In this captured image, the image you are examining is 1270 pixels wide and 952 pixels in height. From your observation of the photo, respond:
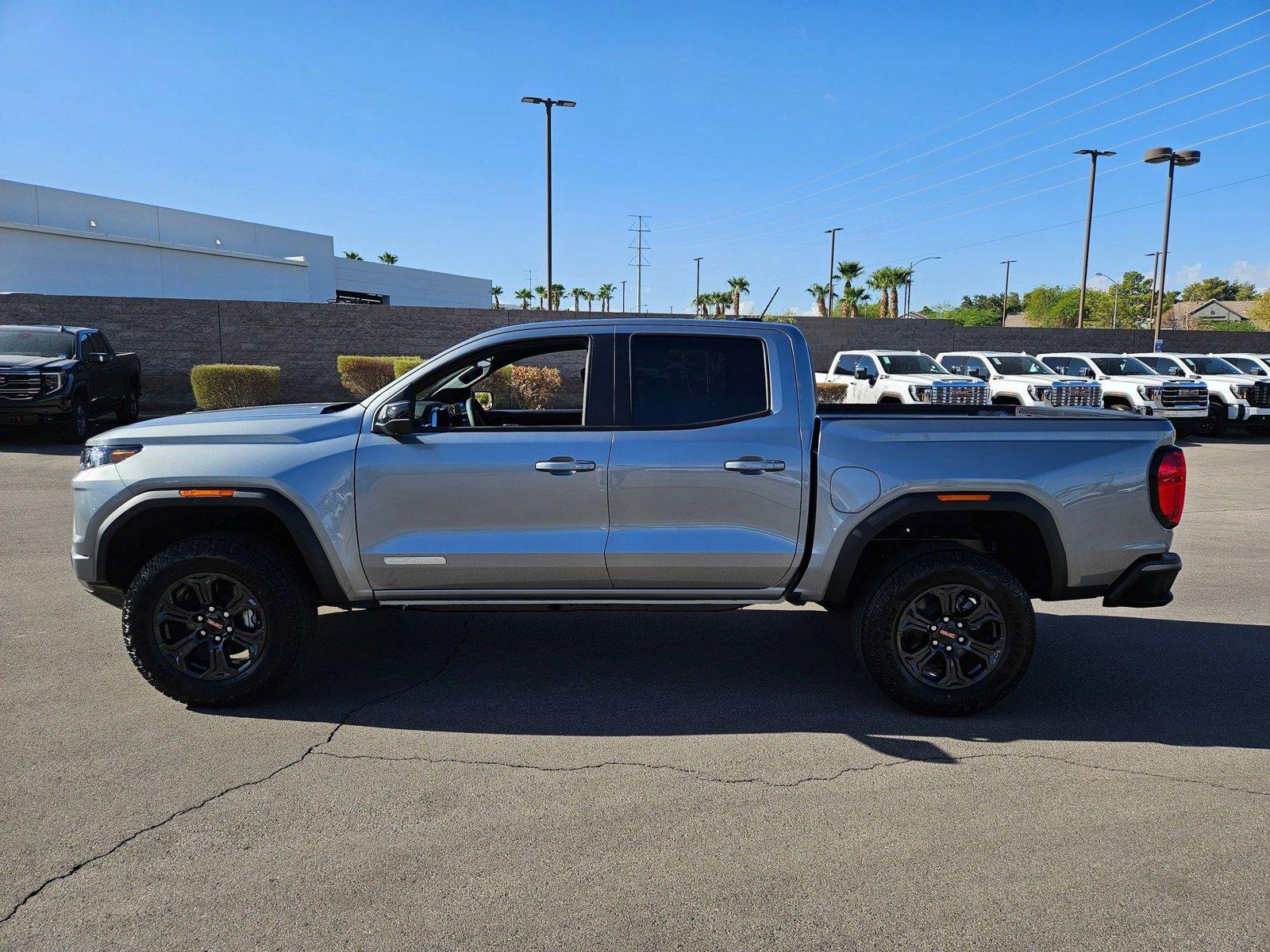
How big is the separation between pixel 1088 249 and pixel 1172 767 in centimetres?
4079

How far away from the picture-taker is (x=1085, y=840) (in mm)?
3455

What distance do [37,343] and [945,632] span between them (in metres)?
16.1

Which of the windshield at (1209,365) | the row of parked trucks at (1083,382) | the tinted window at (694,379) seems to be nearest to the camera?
the tinted window at (694,379)

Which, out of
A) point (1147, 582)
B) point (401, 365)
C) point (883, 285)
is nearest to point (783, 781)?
point (1147, 582)

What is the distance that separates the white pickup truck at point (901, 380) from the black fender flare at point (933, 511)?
13436mm

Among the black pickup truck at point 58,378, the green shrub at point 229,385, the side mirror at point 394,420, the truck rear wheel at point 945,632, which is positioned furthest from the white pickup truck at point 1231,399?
the black pickup truck at point 58,378

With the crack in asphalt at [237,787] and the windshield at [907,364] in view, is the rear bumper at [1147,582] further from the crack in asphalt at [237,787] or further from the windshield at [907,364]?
the windshield at [907,364]

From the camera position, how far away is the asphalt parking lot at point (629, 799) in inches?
116

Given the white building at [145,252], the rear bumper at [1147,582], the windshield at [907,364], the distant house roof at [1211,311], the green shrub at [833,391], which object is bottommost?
the rear bumper at [1147,582]

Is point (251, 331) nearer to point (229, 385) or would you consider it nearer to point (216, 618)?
point (229, 385)

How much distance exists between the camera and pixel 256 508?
464 centimetres

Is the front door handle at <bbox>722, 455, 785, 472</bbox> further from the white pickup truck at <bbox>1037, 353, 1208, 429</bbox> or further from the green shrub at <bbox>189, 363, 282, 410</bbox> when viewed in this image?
the green shrub at <bbox>189, 363, 282, 410</bbox>

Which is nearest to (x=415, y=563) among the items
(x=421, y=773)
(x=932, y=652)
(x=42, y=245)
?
(x=421, y=773)

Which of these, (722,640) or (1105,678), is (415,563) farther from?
(1105,678)
